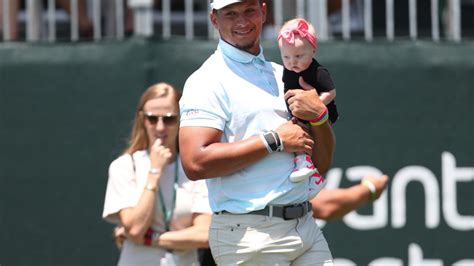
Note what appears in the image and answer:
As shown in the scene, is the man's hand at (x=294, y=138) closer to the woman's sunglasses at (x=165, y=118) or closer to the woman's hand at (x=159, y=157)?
the woman's hand at (x=159, y=157)

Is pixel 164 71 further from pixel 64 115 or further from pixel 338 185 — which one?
pixel 338 185

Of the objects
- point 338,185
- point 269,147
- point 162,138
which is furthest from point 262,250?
point 338,185

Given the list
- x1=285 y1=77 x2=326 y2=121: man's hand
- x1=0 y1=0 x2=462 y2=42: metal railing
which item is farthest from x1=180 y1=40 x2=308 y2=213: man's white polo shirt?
x1=0 y1=0 x2=462 y2=42: metal railing

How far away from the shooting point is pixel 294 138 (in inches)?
173

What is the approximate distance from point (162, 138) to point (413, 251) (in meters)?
2.02

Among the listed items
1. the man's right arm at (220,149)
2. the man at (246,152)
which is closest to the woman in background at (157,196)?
the man at (246,152)

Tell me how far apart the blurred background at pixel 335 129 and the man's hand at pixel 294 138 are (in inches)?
98.6

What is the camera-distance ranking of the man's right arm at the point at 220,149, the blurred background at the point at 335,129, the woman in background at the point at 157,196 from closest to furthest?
the man's right arm at the point at 220,149
the woman in background at the point at 157,196
the blurred background at the point at 335,129

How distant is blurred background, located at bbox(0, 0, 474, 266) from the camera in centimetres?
696

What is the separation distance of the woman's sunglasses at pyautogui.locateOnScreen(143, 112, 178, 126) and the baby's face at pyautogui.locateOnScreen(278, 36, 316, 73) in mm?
1395

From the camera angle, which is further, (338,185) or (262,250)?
(338,185)

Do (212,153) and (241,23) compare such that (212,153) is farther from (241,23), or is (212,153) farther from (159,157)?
(159,157)

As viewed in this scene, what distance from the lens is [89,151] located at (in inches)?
277

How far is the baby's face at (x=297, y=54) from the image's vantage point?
441 centimetres
